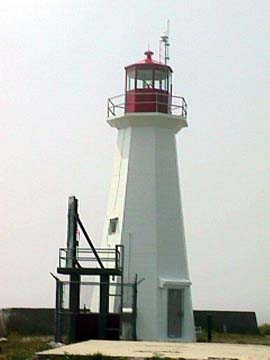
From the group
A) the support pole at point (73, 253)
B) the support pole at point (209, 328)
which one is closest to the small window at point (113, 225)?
the support pole at point (73, 253)

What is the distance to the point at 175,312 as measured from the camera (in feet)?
Answer: 104

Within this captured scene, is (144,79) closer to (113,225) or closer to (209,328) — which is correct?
(113,225)

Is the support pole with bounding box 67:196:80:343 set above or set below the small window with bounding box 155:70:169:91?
below

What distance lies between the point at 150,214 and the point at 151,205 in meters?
0.28

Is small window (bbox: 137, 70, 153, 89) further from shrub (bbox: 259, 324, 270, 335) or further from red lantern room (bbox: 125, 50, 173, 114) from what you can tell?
shrub (bbox: 259, 324, 270, 335)

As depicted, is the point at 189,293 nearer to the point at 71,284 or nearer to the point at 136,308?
the point at 136,308

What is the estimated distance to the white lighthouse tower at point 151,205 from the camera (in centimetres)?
3116

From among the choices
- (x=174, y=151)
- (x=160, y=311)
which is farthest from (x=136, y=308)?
(x=174, y=151)

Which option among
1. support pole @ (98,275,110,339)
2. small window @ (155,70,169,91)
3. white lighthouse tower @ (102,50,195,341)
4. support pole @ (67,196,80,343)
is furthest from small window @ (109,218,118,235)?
small window @ (155,70,169,91)

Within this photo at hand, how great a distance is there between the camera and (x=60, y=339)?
26.7 m

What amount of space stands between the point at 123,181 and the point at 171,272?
320cm

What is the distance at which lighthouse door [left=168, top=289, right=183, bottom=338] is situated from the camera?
31.3m

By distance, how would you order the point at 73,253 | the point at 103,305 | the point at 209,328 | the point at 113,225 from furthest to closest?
the point at 113,225
the point at 209,328
the point at 73,253
the point at 103,305

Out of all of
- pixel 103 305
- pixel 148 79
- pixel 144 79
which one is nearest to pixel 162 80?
pixel 148 79
